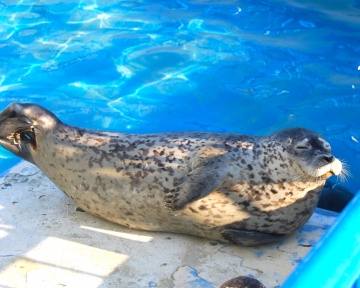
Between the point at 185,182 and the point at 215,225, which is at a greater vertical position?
the point at 185,182

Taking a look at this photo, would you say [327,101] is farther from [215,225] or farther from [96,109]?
[215,225]

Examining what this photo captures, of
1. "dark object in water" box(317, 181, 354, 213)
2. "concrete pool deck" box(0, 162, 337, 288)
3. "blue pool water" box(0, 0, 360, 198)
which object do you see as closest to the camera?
"concrete pool deck" box(0, 162, 337, 288)

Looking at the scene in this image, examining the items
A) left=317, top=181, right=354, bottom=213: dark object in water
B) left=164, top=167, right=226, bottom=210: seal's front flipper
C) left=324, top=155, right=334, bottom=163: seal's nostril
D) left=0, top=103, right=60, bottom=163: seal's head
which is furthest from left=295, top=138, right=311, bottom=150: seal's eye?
left=0, top=103, right=60, bottom=163: seal's head

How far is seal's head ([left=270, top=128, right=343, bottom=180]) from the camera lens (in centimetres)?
362

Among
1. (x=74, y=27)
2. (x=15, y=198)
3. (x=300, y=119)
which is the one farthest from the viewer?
(x=74, y=27)

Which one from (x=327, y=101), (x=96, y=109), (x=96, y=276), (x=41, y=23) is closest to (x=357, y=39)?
(x=327, y=101)

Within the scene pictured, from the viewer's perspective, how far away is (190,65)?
284 inches

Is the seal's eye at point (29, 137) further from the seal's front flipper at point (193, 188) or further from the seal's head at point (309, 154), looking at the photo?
the seal's head at point (309, 154)

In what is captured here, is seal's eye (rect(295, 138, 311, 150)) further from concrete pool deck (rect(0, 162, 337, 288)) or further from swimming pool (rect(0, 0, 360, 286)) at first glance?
swimming pool (rect(0, 0, 360, 286))

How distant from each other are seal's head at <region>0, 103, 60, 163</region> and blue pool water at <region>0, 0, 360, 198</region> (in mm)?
1275

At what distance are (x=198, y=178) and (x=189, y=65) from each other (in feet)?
12.1

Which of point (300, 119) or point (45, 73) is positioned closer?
point (300, 119)

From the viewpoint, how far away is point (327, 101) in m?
6.55

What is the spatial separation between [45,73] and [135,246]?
370 cm
